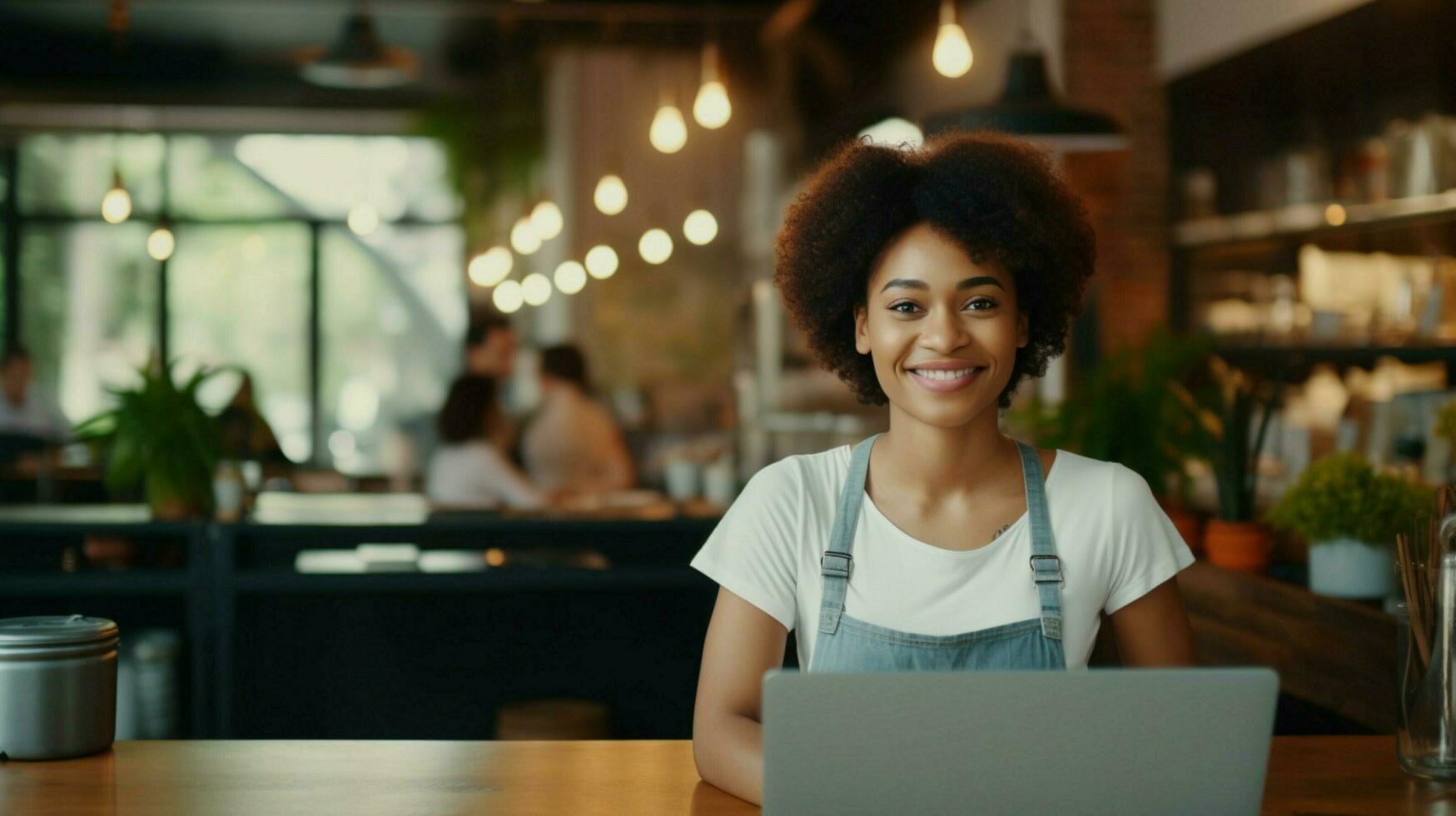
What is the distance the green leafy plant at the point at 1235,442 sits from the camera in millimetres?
3600

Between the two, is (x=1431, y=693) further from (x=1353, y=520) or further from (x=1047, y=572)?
(x=1353, y=520)

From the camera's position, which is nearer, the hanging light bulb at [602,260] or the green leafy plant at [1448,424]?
the green leafy plant at [1448,424]

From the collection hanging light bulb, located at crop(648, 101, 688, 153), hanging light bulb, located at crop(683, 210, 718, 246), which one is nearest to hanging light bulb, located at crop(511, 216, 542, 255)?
hanging light bulb, located at crop(683, 210, 718, 246)

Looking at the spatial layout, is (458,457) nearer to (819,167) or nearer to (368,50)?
(368,50)

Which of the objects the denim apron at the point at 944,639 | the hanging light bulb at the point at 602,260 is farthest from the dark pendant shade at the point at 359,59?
the denim apron at the point at 944,639

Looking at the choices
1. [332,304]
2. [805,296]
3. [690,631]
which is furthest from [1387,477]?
[332,304]

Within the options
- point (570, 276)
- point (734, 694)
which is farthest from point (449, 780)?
point (570, 276)

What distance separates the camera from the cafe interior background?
4.11m

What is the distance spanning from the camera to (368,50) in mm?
6062

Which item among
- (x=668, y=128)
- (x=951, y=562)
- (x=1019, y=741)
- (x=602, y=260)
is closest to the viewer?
(x=1019, y=741)

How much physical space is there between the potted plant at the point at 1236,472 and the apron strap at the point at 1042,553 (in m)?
1.96

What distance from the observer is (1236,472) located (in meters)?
3.74

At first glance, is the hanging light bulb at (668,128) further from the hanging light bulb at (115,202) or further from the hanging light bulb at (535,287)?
the hanging light bulb at (535,287)

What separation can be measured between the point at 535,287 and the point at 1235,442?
611 cm
